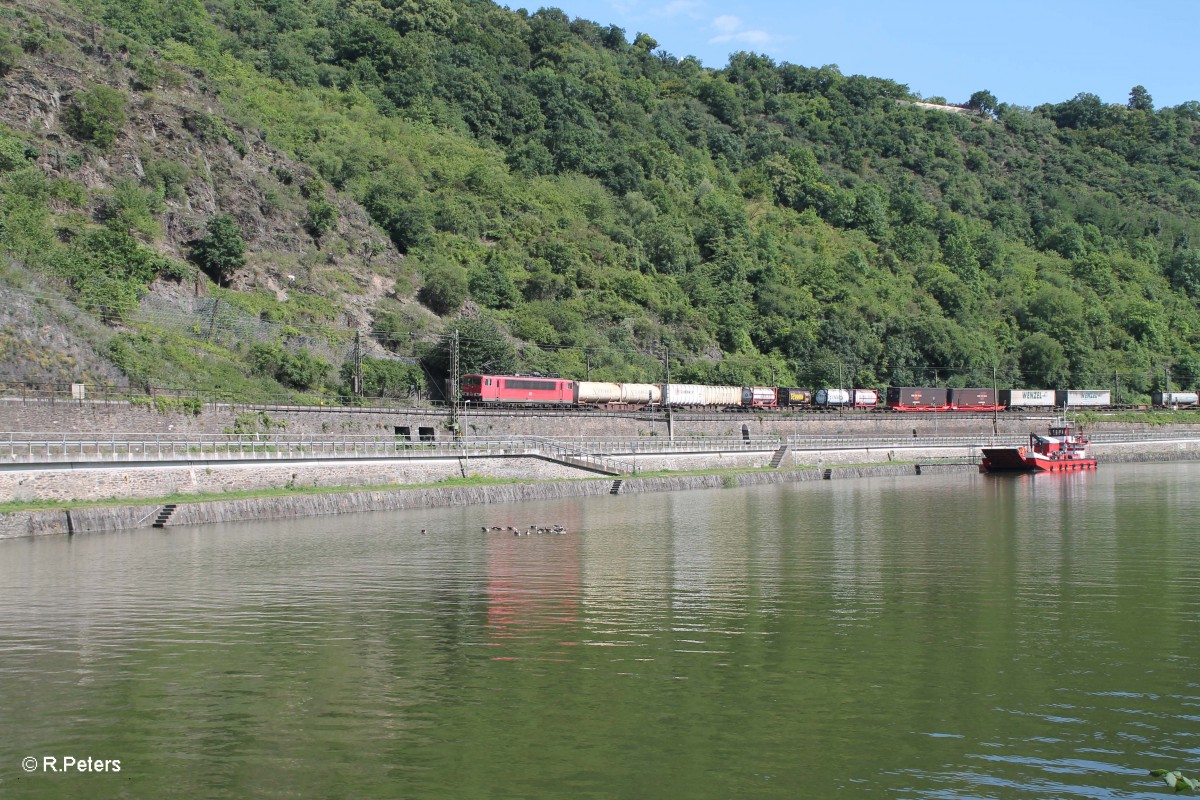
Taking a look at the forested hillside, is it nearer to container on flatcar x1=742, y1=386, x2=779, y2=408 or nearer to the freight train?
the freight train

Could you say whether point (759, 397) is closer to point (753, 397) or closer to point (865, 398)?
point (753, 397)

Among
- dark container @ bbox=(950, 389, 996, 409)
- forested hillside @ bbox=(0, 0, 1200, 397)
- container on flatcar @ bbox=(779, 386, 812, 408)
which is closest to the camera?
forested hillside @ bbox=(0, 0, 1200, 397)

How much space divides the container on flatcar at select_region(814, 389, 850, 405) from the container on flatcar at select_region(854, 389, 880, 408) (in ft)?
6.28

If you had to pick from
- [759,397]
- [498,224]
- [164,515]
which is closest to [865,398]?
[759,397]

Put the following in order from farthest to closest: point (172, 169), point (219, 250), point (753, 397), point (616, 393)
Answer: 1. point (753, 397)
2. point (616, 393)
3. point (172, 169)
4. point (219, 250)

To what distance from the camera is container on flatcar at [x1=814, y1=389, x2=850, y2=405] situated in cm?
10612

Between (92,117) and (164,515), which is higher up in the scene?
(92,117)

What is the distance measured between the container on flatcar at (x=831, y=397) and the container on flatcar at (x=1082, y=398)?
2638 centimetres

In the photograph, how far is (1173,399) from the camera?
126 meters

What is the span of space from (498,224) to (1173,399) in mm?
82435

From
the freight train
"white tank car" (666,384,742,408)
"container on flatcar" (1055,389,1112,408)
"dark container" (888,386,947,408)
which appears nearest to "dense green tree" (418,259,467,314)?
the freight train

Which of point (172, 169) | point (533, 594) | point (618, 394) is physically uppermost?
point (172, 169)

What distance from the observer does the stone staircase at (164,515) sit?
40.2m

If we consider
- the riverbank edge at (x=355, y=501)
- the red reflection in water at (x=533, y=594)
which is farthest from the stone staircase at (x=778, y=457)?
the red reflection in water at (x=533, y=594)
